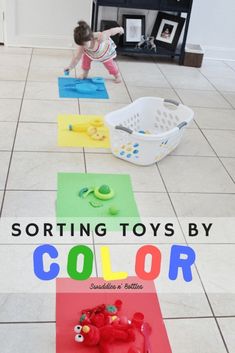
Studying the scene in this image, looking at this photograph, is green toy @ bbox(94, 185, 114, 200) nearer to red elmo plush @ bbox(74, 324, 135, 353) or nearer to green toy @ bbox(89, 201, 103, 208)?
green toy @ bbox(89, 201, 103, 208)

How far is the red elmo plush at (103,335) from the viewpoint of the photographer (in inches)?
50.6

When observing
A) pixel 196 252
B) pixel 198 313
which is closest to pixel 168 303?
pixel 198 313

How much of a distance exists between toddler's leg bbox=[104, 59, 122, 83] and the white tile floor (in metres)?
0.08

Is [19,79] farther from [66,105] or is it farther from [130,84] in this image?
[130,84]

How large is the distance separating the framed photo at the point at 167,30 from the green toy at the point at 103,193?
2.40 m

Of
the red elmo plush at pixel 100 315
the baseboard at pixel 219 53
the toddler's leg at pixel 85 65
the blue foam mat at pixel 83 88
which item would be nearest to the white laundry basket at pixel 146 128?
the blue foam mat at pixel 83 88

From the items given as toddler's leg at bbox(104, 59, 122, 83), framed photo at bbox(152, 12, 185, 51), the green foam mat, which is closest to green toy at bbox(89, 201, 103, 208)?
the green foam mat

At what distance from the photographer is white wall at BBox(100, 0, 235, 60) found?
154 inches

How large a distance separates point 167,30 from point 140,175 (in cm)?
222

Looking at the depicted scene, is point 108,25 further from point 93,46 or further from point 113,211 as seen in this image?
point 113,211

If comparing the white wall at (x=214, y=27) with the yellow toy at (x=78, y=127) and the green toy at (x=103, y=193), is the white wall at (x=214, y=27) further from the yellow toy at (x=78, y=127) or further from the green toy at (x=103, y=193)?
the green toy at (x=103, y=193)

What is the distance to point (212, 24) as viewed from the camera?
4.04m

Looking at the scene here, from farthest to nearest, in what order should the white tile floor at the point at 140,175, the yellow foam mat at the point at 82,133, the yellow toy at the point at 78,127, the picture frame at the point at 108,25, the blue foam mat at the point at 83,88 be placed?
the picture frame at the point at 108,25, the blue foam mat at the point at 83,88, the yellow toy at the point at 78,127, the yellow foam mat at the point at 82,133, the white tile floor at the point at 140,175

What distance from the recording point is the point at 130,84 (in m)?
3.32
